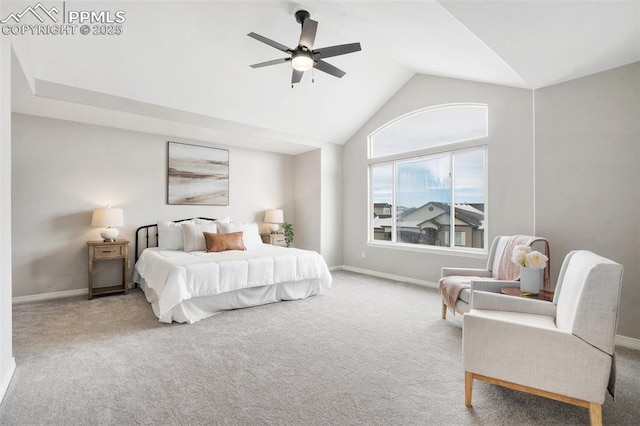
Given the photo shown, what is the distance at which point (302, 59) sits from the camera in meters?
3.26

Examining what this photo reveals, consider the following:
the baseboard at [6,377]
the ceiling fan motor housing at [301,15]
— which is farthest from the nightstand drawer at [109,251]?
the ceiling fan motor housing at [301,15]

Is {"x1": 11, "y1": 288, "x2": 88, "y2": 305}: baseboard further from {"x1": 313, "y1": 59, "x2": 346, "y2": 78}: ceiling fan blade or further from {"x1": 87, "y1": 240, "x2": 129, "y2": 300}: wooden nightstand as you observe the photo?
{"x1": 313, "y1": 59, "x2": 346, "y2": 78}: ceiling fan blade

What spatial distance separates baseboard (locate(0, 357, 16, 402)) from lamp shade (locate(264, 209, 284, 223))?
423cm

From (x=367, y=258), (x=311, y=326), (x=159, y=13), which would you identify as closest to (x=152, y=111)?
(x=159, y=13)

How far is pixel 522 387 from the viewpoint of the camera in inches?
73.3

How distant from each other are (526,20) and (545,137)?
1.62 metres

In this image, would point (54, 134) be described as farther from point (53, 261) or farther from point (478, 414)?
point (478, 414)

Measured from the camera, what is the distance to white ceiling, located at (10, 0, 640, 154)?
102 inches

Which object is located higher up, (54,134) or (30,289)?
(54,134)

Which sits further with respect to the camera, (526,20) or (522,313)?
(526,20)

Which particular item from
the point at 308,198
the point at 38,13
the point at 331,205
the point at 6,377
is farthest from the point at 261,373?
the point at 308,198

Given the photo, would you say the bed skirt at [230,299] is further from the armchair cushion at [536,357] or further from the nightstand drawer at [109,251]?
the armchair cushion at [536,357]
